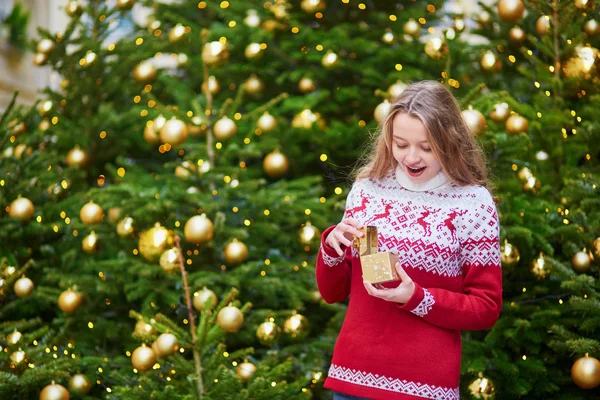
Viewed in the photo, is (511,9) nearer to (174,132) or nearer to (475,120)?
(475,120)

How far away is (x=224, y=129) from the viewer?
3.37 m

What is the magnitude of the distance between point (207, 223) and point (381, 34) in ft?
5.63

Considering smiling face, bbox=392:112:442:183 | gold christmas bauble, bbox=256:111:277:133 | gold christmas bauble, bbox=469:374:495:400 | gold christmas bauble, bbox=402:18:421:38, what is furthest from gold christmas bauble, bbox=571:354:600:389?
gold christmas bauble, bbox=402:18:421:38

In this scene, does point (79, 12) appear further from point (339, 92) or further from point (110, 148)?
point (339, 92)

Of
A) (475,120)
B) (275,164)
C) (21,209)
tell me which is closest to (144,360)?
(21,209)

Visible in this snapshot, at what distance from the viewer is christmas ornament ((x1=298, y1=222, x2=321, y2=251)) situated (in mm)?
3295

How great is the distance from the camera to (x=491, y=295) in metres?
1.70

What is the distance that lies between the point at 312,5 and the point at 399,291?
2.68 meters

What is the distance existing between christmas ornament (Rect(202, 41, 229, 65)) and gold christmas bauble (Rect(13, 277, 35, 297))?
4.49 feet

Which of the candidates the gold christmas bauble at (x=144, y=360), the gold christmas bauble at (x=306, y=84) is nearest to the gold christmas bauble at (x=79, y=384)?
the gold christmas bauble at (x=144, y=360)

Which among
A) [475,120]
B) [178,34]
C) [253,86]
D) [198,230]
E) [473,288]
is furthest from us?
[253,86]

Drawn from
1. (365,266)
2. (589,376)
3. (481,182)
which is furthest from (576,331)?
(365,266)

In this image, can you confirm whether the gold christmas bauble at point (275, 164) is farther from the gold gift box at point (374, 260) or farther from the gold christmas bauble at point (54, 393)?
the gold gift box at point (374, 260)

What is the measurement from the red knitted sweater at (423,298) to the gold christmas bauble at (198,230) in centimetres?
126
